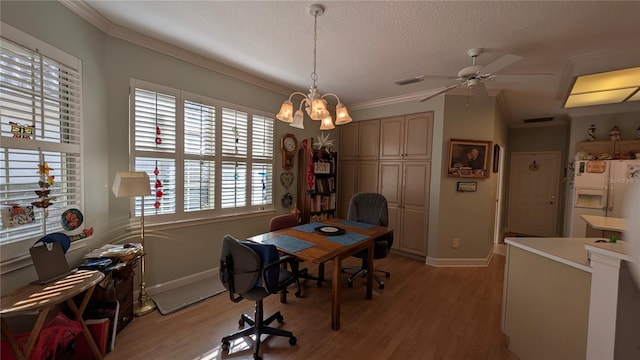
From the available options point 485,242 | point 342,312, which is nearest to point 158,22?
point 342,312

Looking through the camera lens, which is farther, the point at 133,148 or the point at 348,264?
the point at 348,264

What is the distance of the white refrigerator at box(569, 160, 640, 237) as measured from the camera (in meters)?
3.41

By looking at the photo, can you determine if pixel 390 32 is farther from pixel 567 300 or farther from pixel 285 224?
pixel 567 300

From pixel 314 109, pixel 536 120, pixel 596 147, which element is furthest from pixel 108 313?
pixel 536 120

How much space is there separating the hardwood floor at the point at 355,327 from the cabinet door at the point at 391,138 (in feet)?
6.89

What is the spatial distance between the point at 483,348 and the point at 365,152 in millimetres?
3183

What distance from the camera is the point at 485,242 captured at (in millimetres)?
3598

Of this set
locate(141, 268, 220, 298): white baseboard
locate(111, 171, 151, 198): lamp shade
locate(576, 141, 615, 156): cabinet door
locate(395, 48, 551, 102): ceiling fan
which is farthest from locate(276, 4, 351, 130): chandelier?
locate(576, 141, 615, 156): cabinet door

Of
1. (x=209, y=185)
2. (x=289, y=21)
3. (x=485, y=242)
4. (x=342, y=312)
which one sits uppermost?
(x=289, y=21)

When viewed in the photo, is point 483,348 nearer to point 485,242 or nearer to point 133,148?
point 485,242

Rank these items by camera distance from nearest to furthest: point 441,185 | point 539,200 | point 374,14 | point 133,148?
point 374,14
point 133,148
point 441,185
point 539,200

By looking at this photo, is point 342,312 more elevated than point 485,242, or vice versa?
point 485,242

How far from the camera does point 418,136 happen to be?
3.79 meters

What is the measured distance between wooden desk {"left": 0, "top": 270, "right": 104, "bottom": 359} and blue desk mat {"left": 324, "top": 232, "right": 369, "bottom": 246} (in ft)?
5.78
